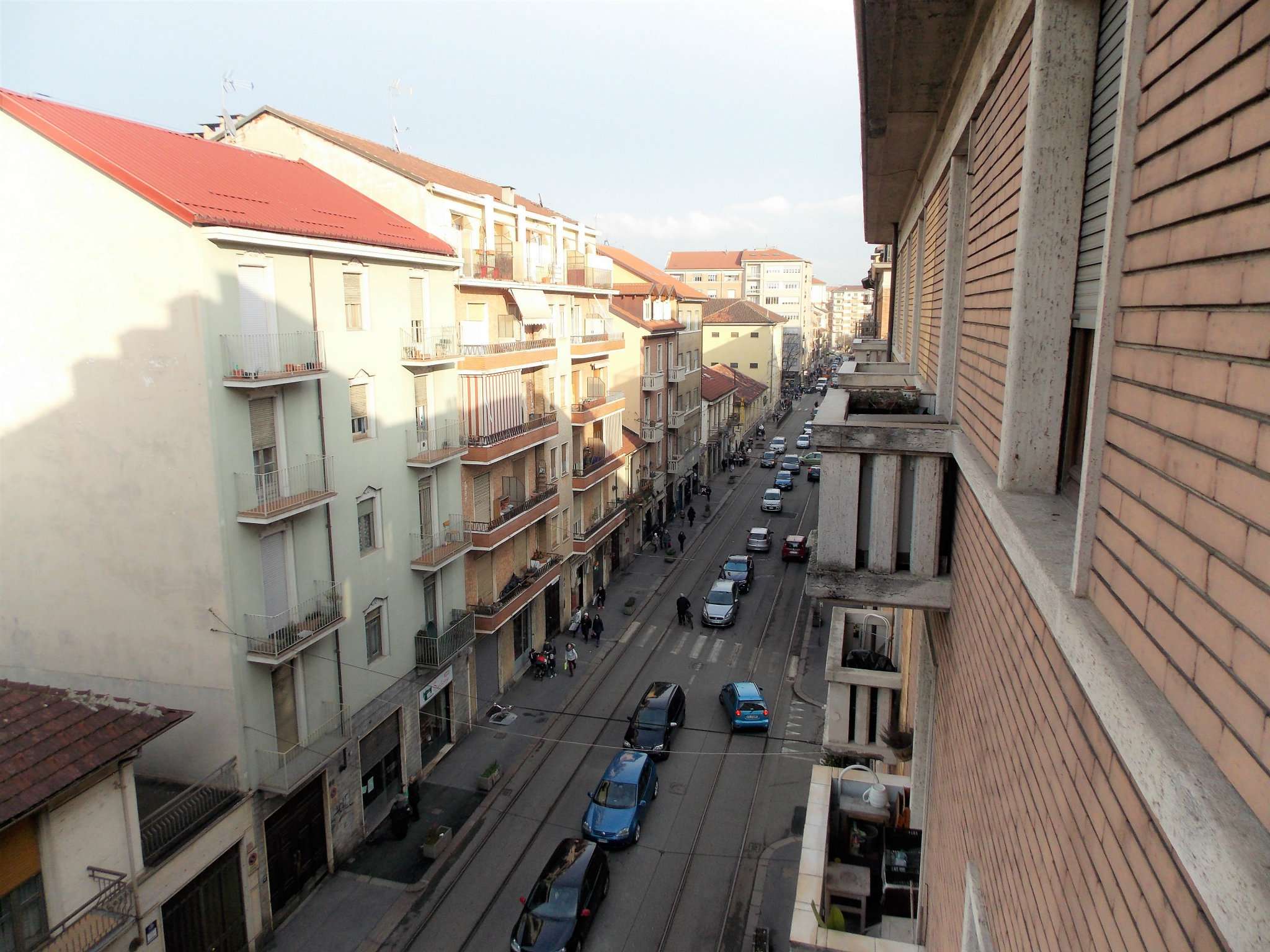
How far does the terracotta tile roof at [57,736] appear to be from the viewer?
10.7m

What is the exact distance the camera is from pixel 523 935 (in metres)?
15.0

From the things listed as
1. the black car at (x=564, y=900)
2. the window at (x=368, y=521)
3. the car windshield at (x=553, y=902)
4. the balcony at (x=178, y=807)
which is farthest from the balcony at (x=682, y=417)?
the balcony at (x=178, y=807)

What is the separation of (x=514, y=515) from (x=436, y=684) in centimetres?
574

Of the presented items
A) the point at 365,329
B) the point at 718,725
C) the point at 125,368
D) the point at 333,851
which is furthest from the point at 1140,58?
the point at 718,725

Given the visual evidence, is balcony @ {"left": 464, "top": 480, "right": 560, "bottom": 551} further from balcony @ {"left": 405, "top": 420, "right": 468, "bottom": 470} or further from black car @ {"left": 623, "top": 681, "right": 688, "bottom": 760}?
black car @ {"left": 623, "top": 681, "right": 688, "bottom": 760}

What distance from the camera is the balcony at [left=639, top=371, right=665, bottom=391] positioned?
137ft

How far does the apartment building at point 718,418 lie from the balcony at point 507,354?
28576mm

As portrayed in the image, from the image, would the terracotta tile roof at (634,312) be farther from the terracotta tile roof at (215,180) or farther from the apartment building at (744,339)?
the apartment building at (744,339)

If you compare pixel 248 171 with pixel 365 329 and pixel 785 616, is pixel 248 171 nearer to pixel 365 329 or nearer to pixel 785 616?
pixel 365 329

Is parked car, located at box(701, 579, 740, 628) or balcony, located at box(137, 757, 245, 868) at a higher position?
balcony, located at box(137, 757, 245, 868)

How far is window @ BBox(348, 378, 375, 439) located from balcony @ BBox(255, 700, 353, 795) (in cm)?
590

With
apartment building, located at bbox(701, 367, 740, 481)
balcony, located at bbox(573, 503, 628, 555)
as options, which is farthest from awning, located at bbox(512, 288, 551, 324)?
apartment building, located at bbox(701, 367, 740, 481)

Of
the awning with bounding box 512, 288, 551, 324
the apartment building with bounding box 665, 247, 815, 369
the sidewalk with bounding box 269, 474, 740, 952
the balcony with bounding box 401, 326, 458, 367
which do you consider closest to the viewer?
the sidewalk with bounding box 269, 474, 740, 952

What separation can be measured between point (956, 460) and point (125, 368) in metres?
13.8
